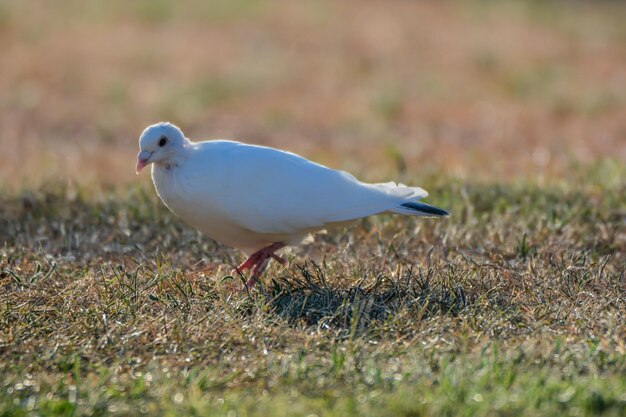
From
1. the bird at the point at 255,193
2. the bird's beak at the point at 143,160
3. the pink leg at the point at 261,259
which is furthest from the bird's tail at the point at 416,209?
the bird's beak at the point at 143,160

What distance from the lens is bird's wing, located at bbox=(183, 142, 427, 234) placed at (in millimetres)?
5109

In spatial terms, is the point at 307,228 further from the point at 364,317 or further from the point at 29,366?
the point at 29,366

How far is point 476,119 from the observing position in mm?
11281

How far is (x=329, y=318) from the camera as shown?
4559 millimetres

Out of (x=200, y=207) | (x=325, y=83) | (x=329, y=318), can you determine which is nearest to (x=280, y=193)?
(x=200, y=207)

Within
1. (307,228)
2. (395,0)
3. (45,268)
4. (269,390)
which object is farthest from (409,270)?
(395,0)

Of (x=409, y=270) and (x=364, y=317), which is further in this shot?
(x=409, y=270)

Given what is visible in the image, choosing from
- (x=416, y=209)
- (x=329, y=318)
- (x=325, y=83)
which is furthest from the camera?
(x=325, y=83)

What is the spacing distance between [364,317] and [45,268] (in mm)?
1721

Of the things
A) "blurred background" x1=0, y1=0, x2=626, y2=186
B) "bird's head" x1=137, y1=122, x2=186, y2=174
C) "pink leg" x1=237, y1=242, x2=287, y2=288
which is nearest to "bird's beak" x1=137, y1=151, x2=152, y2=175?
"bird's head" x1=137, y1=122, x2=186, y2=174

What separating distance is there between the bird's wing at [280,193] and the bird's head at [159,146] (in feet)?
0.49

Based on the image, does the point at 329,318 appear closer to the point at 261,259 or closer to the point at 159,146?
the point at 261,259

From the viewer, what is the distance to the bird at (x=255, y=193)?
511cm

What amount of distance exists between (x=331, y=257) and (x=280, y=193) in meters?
0.49
